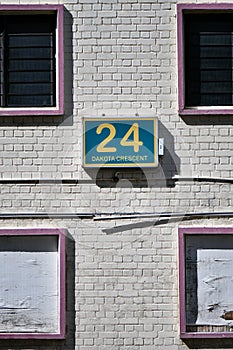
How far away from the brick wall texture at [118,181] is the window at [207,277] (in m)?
0.14

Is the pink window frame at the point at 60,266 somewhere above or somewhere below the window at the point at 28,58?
below

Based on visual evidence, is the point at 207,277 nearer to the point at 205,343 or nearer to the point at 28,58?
the point at 205,343

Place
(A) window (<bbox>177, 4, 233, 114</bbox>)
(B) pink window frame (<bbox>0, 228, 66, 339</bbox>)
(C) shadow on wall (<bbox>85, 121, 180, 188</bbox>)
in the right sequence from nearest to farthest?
1. (B) pink window frame (<bbox>0, 228, 66, 339</bbox>)
2. (C) shadow on wall (<bbox>85, 121, 180, 188</bbox>)
3. (A) window (<bbox>177, 4, 233, 114</bbox>)

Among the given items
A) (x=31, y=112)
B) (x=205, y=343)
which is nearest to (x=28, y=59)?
(x=31, y=112)

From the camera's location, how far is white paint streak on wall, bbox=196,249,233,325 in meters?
11.2

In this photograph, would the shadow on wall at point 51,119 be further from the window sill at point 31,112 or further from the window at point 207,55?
the window at point 207,55

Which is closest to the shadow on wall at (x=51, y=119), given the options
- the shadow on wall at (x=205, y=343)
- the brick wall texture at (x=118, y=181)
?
the brick wall texture at (x=118, y=181)

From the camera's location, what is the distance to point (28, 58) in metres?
→ 11.8

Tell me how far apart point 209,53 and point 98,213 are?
285 centimetres

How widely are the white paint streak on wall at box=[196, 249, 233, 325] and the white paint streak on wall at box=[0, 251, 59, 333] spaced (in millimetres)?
2028

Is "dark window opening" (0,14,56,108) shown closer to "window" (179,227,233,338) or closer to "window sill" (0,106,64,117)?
"window sill" (0,106,64,117)

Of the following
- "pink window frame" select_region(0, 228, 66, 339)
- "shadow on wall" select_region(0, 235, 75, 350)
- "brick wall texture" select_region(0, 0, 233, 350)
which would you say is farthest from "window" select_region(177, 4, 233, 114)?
"shadow on wall" select_region(0, 235, 75, 350)

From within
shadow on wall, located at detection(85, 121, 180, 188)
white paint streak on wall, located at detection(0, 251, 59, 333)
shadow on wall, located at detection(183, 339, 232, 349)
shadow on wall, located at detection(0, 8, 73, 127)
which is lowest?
shadow on wall, located at detection(183, 339, 232, 349)

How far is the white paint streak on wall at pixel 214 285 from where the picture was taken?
1123 cm
